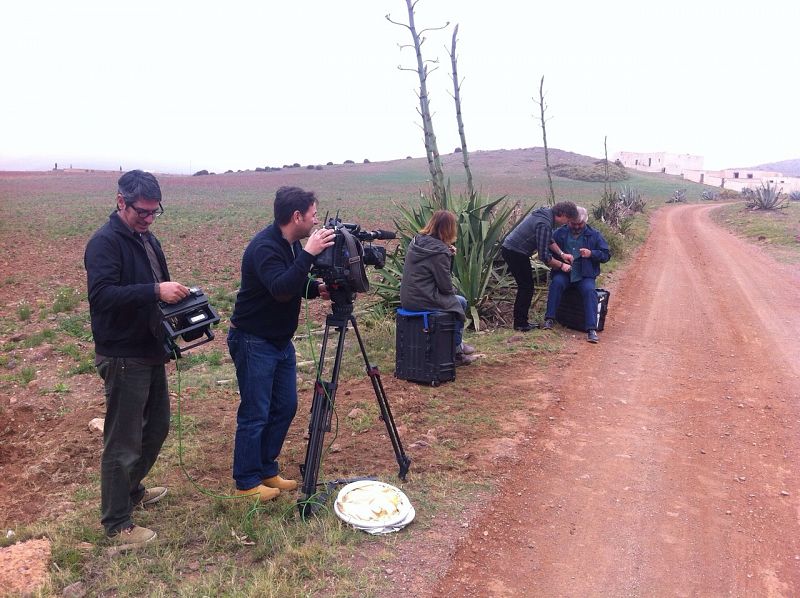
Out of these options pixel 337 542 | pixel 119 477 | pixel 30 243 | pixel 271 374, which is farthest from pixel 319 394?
pixel 30 243

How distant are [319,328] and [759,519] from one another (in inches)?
229

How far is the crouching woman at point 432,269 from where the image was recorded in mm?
5543

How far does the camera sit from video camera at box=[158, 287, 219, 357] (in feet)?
9.98

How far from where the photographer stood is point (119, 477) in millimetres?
3229

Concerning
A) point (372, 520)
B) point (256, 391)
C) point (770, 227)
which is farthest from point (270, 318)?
point (770, 227)

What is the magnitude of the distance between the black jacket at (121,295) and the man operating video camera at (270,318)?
0.47 m

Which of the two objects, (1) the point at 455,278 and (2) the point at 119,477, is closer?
(2) the point at 119,477

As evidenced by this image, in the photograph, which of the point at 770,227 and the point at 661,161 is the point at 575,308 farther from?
the point at 661,161

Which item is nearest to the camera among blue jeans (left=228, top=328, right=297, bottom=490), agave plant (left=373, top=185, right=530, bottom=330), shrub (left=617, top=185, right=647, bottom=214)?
blue jeans (left=228, top=328, right=297, bottom=490)

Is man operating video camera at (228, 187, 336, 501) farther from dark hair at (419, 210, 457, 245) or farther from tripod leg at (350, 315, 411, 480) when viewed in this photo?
dark hair at (419, 210, 457, 245)

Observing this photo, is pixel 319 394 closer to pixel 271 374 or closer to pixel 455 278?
pixel 271 374

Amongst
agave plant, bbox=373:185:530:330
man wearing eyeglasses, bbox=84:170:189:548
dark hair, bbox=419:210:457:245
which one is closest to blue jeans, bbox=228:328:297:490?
man wearing eyeglasses, bbox=84:170:189:548

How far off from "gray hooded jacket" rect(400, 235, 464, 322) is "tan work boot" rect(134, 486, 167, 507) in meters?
2.71

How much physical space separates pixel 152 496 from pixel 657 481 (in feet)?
10.1
